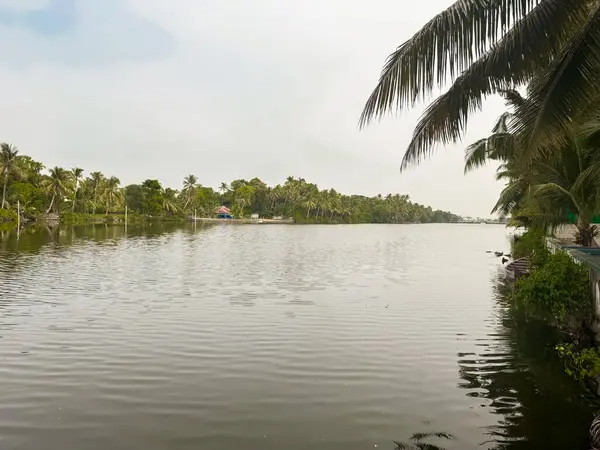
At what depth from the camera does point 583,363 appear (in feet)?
27.6

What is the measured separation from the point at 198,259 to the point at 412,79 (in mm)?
25366

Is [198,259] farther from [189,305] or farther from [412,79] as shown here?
[412,79]

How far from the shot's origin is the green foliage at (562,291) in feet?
33.8

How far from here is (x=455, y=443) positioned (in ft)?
19.5

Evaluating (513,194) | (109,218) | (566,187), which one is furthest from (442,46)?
(109,218)

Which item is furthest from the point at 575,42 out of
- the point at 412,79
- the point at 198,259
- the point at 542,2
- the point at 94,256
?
the point at 94,256

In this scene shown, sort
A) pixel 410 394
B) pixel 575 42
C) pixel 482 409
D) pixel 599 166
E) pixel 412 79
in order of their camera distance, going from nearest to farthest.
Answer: pixel 575 42, pixel 412 79, pixel 482 409, pixel 410 394, pixel 599 166

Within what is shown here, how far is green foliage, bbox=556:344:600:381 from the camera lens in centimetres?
738

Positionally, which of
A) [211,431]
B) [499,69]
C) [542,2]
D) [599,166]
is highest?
[542,2]

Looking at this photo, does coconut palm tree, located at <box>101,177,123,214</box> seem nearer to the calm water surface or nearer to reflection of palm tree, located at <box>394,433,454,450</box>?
the calm water surface

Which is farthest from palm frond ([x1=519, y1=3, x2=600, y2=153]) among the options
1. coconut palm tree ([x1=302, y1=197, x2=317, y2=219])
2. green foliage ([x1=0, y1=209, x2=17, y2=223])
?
coconut palm tree ([x1=302, y1=197, x2=317, y2=219])

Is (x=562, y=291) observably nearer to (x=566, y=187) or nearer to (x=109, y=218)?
(x=566, y=187)

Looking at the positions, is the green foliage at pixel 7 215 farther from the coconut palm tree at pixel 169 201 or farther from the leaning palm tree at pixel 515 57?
the leaning palm tree at pixel 515 57

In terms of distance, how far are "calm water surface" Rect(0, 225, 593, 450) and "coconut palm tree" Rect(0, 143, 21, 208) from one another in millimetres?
61177
